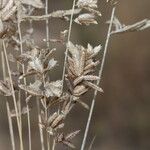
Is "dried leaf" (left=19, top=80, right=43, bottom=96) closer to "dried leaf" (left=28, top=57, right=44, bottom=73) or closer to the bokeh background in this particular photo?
"dried leaf" (left=28, top=57, right=44, bottom=73)

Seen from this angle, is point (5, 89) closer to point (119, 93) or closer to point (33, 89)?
point (33, 89)

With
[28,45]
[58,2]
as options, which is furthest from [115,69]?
[28,45]

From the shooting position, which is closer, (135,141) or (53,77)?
(135,141)

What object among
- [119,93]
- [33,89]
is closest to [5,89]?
[33,89]

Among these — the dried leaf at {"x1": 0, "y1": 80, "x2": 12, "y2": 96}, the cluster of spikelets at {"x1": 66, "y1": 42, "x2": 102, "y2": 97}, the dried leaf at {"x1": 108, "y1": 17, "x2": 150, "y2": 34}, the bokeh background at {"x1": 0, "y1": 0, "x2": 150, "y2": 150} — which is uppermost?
the dried leaf at {"x1": 108, "y1": 17, "x2": 150, "y2": 34}

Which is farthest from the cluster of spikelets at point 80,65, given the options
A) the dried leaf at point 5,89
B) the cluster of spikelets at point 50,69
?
the dried leaf at point 5,89

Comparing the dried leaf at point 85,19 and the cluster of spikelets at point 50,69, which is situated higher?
the dried leaf at point 85,19

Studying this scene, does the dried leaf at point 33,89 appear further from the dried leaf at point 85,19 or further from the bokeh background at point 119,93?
the bokeh background at point 119,93

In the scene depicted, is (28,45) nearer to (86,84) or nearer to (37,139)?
(86,84)

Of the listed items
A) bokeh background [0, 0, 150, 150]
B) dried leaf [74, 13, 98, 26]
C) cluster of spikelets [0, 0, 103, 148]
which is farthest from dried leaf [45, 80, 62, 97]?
bokeh background [0, 0, 150, 150]
